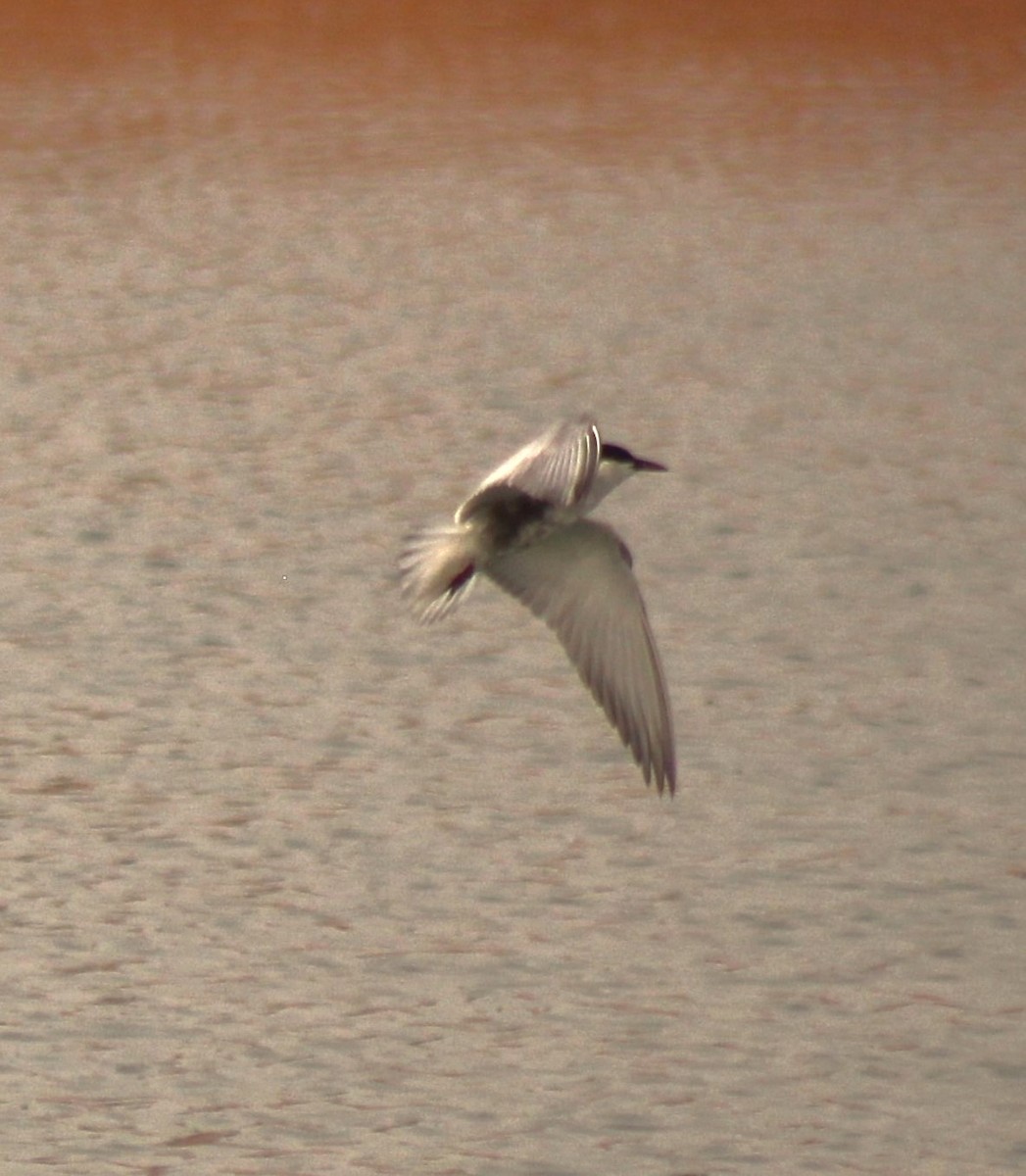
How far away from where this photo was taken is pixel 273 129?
9188mm

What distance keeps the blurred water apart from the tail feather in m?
0.56

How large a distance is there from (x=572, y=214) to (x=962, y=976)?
15.7 feet

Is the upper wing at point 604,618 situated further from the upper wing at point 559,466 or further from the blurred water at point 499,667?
the blurred water at point 499,667

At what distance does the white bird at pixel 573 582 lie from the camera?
2980 millimetres

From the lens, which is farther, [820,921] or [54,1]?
[54,1]

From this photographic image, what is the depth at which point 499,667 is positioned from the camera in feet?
15.2

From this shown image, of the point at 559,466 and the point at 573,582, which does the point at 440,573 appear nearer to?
the point at 573,582

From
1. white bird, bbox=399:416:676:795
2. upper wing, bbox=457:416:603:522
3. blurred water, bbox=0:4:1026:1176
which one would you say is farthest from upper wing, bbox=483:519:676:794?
blurred water, bbox=0:4:1026:1176

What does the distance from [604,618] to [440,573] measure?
20cm

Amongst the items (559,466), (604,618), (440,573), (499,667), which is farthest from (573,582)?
(499,667)

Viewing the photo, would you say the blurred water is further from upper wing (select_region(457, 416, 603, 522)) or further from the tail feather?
upper wing (select_region(457, 416, 603, 522))

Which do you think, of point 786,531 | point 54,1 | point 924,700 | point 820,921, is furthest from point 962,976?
point 54,1

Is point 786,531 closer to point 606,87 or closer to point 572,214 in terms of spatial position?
point 572,214

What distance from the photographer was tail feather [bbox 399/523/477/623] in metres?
Answer: 2.97
